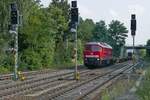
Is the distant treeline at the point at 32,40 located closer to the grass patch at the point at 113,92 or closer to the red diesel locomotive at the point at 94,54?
the red diesel locomotive at the point at 94,54

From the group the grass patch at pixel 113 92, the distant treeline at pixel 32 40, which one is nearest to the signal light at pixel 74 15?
the grass patch at pixel 113 92

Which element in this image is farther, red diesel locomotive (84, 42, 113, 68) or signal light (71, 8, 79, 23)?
red diesel locomotive (84, 42, 113, 68)

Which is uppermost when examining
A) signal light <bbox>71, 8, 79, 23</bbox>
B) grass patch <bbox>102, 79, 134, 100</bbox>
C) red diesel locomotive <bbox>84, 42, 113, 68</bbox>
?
signal light <bbox>71, 8, 79, 23</bbox>

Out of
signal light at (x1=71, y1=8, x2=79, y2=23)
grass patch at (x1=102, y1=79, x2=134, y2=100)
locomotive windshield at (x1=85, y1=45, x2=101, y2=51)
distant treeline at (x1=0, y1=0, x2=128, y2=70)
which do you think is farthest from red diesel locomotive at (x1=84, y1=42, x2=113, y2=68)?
grass patch at (x1=102, y1=79, x2=134, y2=100)

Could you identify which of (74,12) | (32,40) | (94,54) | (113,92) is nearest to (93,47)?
(94,54)

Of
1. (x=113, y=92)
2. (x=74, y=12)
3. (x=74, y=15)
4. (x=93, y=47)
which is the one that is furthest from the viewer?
(x=93, y=47)

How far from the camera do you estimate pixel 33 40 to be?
5981 centimetres

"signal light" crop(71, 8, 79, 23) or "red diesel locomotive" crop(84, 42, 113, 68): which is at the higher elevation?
"signal light" crop(71, 8, 79, 23)

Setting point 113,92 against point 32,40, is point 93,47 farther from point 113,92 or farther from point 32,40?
point 113,92

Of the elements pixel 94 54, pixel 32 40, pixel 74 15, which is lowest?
pixel 94 54

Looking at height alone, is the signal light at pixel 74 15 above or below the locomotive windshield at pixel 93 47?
above

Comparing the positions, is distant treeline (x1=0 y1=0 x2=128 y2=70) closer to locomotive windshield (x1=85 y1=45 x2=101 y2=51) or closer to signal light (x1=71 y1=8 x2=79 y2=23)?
locomotive windshield (x1=85 y1=45 x2=101 y2=51)

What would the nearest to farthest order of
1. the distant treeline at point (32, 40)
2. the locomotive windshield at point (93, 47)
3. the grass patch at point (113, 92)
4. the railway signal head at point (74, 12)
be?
the grass patch at point (113, 92) < the railway signal head at point (74, 12) < the distant treeline at point (32, 40) < the locomotive windshield at point (93, 47)

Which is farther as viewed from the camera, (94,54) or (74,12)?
(94,54)
